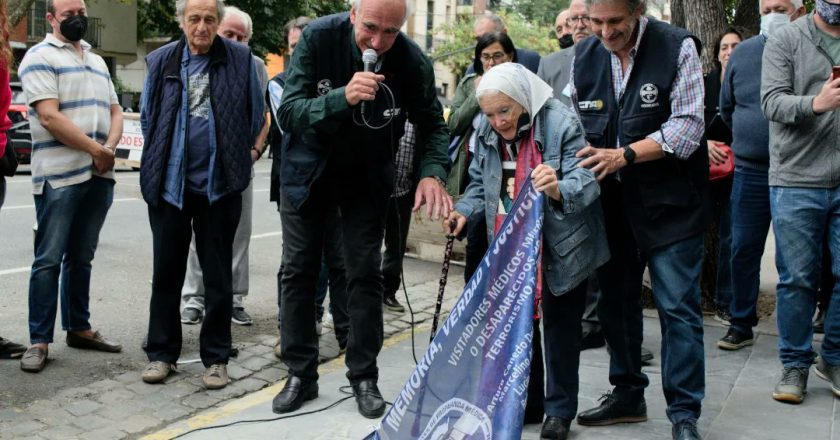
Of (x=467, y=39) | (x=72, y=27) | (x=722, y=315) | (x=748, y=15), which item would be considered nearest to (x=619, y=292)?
(x=722, y=315)

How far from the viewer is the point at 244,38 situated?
21.2ft

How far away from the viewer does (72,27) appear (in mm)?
5375

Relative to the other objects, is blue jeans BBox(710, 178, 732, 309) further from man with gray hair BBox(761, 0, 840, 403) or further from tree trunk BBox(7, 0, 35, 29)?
tree trunk BBox(7, 0, 35, 29)

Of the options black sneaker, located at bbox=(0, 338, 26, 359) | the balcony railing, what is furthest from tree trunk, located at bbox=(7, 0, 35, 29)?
black sneaker, located at bbox=(0, 338, 26, 359)

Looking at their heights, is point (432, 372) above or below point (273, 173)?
below

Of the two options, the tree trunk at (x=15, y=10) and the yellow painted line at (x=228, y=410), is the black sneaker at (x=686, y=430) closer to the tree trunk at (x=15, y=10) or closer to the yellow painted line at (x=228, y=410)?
the yellow painted line at (x=228, y=410)

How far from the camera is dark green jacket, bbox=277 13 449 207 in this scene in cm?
438

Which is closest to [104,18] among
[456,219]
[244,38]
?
[244,38]

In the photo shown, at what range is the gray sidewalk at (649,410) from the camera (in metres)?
4.30

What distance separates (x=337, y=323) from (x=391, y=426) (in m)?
2.11

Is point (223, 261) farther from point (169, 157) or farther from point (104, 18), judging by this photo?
point (104, 18)

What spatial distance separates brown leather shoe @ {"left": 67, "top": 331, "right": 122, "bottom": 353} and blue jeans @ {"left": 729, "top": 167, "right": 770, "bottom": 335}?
396cm

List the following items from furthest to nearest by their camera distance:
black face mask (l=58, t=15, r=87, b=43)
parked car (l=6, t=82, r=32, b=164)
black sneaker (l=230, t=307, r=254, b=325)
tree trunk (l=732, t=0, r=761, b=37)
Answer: parked car (l=6, t=82, r=32, b=164), tree trunk (l=732, t=0, r=761, b=37), black sneaker (l=230, t=307, r=254, b=325), black face mask (l=58, t=15, r=87, b=43)

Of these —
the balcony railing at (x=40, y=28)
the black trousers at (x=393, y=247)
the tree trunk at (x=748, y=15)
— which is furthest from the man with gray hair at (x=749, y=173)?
the balcony railing at (x=40, y=28)
